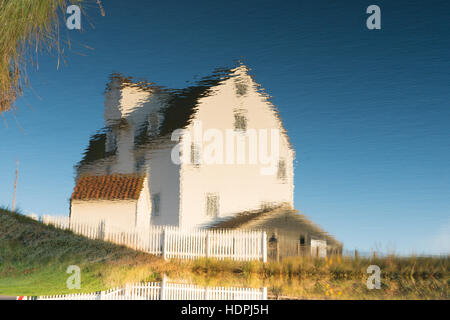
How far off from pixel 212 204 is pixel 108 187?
0.97 meters

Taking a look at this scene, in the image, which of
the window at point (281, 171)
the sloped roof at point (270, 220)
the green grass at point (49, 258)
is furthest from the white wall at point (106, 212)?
the window at point (281, 171)

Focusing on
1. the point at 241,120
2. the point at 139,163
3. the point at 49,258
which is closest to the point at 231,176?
the point at 241,120

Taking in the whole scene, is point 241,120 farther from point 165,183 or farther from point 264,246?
point 264,246

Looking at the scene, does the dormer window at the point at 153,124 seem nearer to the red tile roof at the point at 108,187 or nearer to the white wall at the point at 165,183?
the white wall at the point at 165,183

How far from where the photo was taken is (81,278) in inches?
149

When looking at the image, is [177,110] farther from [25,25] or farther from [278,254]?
[25,25]

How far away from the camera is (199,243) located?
10.4 feet

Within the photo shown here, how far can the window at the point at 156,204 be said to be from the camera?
10.2 ft

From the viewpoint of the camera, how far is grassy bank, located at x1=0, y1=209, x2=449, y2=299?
2924 millimetres

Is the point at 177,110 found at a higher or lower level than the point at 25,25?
lower
